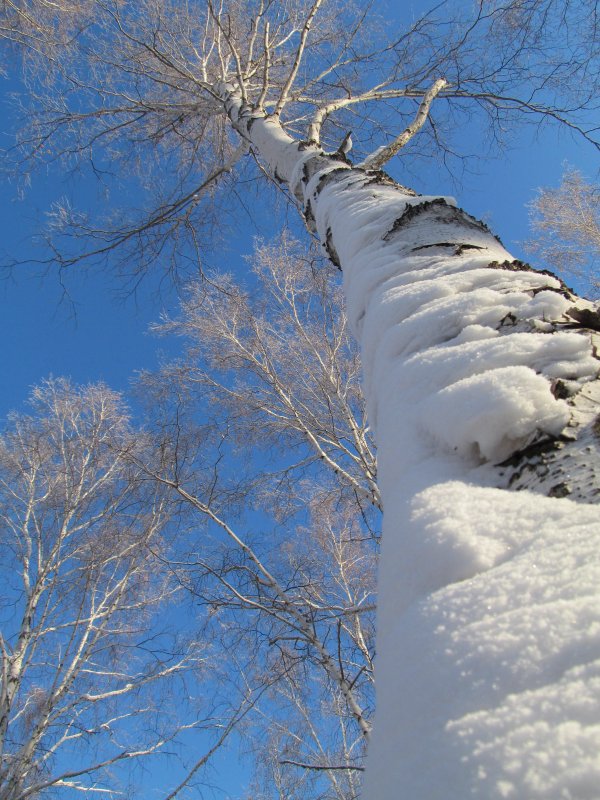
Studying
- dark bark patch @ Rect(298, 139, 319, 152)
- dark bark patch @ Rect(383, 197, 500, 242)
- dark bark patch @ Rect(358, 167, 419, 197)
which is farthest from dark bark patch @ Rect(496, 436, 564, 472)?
dark bark patch @ Rect(298, 139, 319, 152)

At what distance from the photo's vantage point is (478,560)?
44 centimetres

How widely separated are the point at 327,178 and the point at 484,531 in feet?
5.12

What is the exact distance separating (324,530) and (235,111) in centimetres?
451

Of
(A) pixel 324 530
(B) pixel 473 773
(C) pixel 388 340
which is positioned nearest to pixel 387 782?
(B) pixel 473 773

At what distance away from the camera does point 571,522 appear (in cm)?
43

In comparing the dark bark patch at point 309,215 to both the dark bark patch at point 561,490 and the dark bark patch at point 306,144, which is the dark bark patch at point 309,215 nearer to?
the dark bark patch at point 306,144

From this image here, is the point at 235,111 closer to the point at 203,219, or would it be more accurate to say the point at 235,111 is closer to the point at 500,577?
the point at 203,219

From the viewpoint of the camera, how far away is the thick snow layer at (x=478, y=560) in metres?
0.29

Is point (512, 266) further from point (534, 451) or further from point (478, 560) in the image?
point (478, 560)

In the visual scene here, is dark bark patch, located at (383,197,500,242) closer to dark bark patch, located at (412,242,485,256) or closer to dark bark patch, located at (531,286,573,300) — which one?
dark bark patch, located at (412,242,485,256)

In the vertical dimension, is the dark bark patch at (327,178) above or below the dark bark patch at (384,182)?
above

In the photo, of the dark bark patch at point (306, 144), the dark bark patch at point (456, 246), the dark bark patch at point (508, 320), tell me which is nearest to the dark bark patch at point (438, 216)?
the dark bark patch at point (456, 246)

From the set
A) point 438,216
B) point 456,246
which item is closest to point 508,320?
point 456,246

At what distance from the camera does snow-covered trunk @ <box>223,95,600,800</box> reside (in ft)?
0.98
